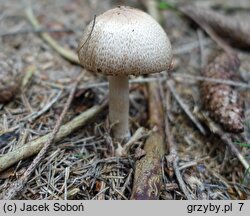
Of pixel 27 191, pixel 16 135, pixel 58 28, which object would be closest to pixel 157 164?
pixel 27 191

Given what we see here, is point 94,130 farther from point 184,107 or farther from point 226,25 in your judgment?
point 226,25

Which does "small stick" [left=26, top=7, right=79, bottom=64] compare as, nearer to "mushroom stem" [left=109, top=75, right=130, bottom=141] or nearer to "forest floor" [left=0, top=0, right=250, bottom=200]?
"forest floor" [left=0, top=0, right=250, bottom=200]

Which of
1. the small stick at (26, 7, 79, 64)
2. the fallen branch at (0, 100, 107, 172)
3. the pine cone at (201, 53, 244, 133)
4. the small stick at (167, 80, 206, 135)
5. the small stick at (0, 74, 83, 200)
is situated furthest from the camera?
the small stick at (26, 7, 79, 64)

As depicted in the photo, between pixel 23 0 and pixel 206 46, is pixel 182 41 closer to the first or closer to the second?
pixel 206 46

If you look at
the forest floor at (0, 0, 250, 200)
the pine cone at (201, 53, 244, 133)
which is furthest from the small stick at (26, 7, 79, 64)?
the pine cone at (201, 53, 244, 133)

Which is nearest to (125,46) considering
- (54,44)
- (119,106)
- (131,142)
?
(119,106)

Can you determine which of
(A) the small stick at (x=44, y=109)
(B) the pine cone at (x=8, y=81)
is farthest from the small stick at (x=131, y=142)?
(B) the pine cone at (x=8, y=81)
